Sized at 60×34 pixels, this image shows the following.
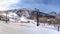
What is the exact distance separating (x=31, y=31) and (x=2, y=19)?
1.53ft

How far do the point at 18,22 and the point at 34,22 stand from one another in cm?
24

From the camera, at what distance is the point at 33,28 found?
5.31 ft

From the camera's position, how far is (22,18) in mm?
1614

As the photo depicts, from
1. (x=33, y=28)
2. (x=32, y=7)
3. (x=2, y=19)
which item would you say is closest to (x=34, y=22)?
(x=33, y=28)

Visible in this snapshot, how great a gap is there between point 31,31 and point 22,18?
235 millimetres

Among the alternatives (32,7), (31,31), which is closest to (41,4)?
(32,7)

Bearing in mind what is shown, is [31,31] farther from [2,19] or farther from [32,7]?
[2,19]

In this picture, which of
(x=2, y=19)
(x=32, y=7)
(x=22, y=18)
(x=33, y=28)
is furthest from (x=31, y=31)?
(x=2, y=19)

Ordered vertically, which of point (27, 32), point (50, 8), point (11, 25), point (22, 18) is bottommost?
point (27, 32)

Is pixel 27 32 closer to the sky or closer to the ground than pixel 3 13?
closer to the ground

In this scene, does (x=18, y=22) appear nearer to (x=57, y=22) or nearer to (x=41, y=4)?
(x=41, y=4)

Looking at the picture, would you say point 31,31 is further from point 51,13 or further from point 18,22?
point 51,13

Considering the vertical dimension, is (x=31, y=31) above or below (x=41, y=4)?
below

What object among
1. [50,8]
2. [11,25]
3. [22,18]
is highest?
[50,8]
